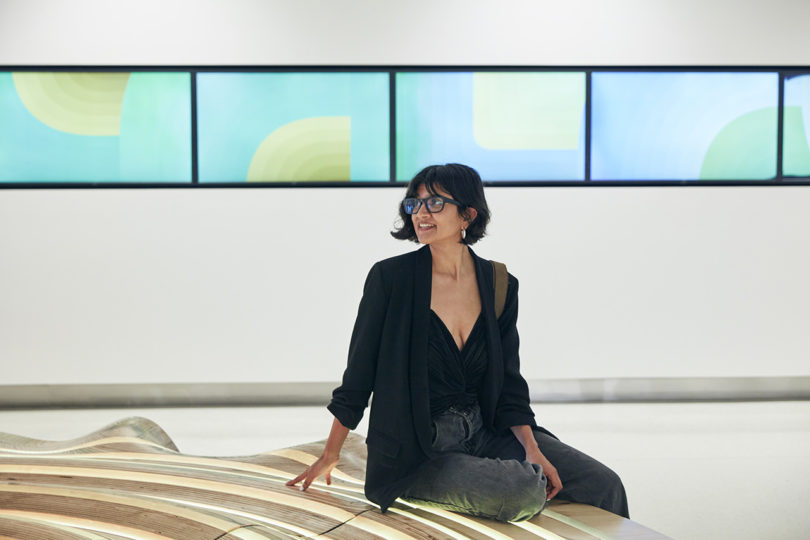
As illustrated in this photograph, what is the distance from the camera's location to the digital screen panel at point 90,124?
4270 millimetres

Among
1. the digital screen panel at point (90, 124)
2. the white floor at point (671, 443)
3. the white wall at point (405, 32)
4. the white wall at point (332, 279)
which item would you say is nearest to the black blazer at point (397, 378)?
the white floor at point (671, 443)

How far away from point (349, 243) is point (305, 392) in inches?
37.8

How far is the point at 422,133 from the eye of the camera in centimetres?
436

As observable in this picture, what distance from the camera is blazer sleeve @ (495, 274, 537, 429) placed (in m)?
1.83

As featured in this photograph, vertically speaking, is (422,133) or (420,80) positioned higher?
(420,80)

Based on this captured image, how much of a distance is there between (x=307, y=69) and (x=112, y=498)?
3.10 meters

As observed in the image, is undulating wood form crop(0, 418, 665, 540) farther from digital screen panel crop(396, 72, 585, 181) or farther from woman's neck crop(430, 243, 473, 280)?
digital screen panel crop(396, 72, 585, 181)

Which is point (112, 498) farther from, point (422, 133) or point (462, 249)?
point (422, 133)

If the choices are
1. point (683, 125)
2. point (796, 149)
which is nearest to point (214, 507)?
point (683, 125)

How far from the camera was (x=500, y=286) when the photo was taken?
1883 millimetres

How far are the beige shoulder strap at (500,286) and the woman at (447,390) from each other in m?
0.02

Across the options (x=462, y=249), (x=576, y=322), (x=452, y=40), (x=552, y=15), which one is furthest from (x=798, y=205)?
(x=462, y=249)

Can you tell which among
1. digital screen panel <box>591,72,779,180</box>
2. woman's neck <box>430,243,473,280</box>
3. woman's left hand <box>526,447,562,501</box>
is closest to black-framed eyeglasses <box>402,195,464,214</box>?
woman's neck <box>430,243,473,280</box>

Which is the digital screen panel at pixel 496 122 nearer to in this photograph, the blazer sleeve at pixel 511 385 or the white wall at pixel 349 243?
the white wall at pixel 349 243
